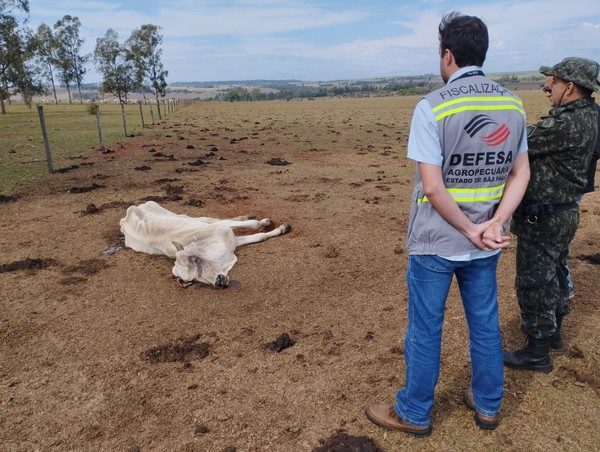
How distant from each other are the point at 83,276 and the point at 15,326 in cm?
112

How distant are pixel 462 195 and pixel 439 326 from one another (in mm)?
721

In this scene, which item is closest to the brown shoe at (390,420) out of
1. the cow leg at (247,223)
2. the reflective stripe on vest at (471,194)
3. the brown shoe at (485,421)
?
the brown shoe at (485,421)

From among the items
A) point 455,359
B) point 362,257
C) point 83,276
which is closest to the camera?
point 455,359

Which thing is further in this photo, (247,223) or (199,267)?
(247,223)

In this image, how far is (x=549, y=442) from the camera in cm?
288

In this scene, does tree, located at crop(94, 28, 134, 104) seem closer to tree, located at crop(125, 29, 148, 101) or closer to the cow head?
tree, located at crop(125, 29, 148, 101)

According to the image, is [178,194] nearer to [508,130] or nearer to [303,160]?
[303,160]

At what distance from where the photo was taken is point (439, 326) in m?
2.62

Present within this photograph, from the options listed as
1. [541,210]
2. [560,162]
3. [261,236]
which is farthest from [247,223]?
[560,162]

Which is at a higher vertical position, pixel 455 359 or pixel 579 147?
pixel 579 147

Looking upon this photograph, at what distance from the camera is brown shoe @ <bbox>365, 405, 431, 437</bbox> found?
2.88 m

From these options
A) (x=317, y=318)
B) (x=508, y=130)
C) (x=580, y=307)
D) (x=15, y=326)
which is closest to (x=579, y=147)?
(x=508, y=130)

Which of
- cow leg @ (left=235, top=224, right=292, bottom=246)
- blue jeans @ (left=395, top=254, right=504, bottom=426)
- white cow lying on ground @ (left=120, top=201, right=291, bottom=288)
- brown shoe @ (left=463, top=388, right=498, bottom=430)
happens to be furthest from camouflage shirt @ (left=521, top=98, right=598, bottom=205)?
cow leg @ (left=235, top=224, right=292, bottom=246)

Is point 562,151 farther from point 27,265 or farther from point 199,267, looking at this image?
point 27,265
